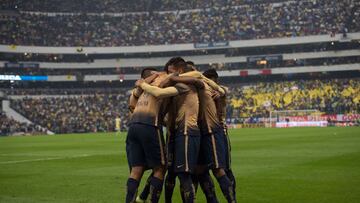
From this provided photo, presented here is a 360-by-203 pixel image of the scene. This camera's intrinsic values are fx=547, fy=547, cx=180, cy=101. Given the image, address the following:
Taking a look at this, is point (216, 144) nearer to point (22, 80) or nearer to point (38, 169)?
point (38, 169)

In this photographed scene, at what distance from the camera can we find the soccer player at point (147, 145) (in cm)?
881

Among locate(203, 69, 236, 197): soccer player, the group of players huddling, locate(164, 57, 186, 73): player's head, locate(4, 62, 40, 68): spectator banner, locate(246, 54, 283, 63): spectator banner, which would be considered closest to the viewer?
the group of players huddling

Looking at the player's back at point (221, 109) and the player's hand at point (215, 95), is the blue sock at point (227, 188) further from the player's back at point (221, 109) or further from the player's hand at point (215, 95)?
the player's hand at point (215, 95)

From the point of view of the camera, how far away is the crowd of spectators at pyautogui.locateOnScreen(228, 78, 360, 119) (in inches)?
2670

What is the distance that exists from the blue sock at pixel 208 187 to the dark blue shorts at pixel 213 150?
27 cm

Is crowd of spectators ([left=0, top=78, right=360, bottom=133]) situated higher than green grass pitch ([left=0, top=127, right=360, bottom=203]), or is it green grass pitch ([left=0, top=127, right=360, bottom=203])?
crowd of spectators ([left=0, top=78, right=360, bottom=133])

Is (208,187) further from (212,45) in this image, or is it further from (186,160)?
(212,45)

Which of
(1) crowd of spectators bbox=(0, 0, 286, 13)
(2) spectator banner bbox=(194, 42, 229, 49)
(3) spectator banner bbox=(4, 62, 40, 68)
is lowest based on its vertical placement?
(3) spectator banner bbox=(4, 62, 40, 68)

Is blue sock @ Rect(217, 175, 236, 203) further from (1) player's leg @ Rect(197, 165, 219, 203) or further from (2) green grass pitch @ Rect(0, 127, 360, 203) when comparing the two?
(2) green grass pitch @ Rect(0, 127, 360, 203)

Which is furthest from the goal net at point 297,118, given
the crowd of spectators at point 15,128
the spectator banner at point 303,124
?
the crowd of spectators at point 15,128

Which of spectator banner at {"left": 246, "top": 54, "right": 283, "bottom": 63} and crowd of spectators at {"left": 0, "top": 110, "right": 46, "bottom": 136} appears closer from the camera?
crowd of spectators at {"left": 0, "top": 110, "right": 46, "bottom": 136}

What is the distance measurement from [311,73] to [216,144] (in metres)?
73.4

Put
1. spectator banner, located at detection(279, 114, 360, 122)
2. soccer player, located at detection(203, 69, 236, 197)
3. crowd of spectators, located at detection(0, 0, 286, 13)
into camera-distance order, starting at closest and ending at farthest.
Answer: soccer player, located at detection(203, 69, 236, 197)
spectator banner, located at detection(279, 114, 360, 122)
crowd of spectators, located at detection(0, 0, 286, 13)

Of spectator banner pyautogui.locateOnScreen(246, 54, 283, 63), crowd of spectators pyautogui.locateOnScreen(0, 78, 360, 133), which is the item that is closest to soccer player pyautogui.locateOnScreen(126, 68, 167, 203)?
crowd of spectators pyautogui.locateOnScreen(0, 78, 360, 133)
